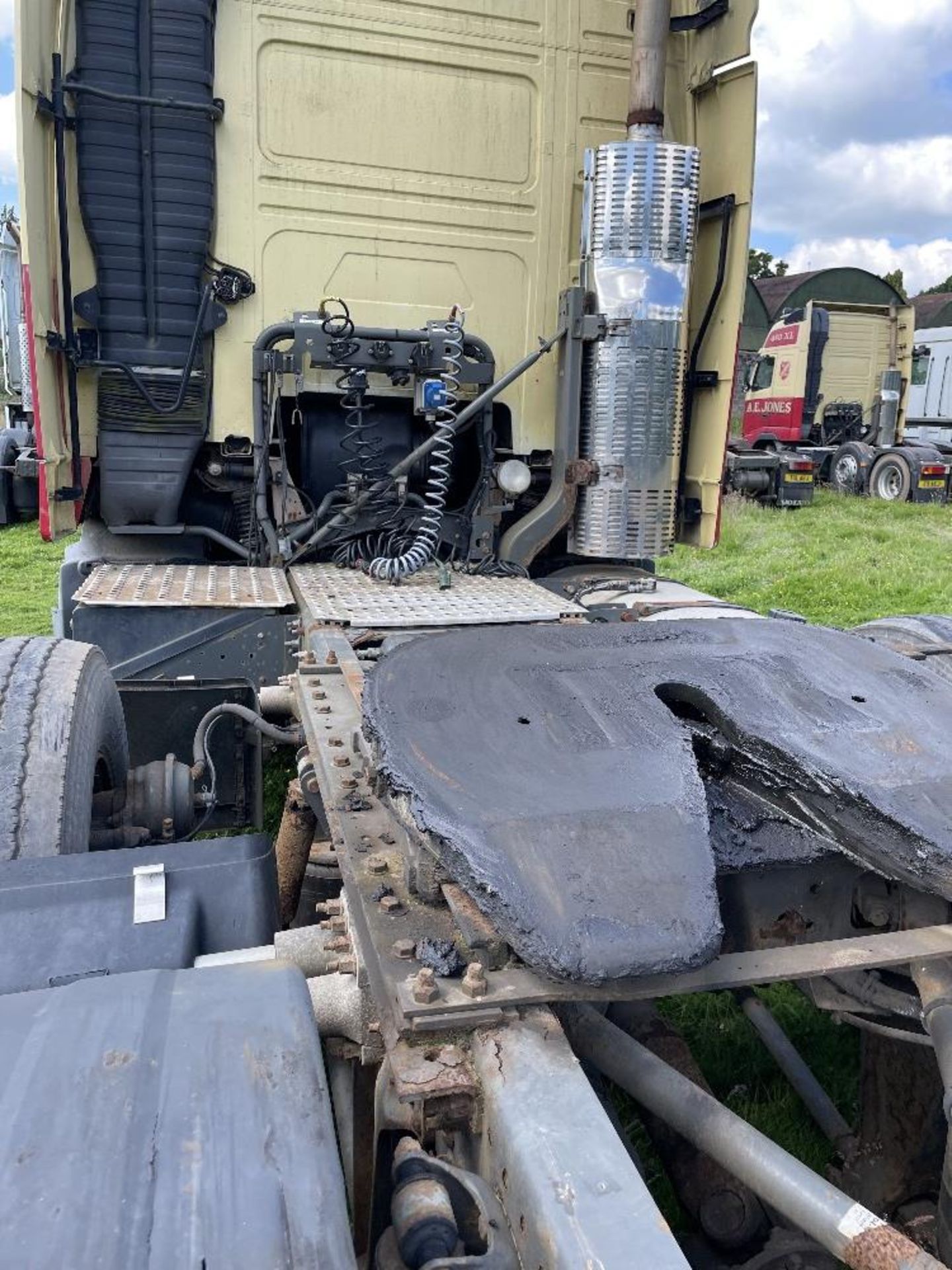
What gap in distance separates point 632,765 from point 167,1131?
2.70ft

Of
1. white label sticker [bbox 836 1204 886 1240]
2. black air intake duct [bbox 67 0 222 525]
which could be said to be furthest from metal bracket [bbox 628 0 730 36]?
white label sticker [bbox 836 1204 886 1240]

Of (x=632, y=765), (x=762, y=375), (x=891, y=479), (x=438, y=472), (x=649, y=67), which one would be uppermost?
(x=649, y=67)

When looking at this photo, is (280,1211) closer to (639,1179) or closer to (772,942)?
(639,1179)

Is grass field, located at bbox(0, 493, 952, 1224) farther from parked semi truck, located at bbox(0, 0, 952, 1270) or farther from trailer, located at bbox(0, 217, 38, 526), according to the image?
trailer, located at bbox(0, 217, 38, 526)

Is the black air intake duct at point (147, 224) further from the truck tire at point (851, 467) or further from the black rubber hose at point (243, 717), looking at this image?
the truck tire at point (851, 467)

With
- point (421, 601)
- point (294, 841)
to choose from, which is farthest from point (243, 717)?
point (421, 601)

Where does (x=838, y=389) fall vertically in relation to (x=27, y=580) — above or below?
above

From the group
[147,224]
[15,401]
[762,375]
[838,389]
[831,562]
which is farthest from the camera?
[762,375]

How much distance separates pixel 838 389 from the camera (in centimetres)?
1891

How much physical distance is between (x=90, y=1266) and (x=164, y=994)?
1.24 ft

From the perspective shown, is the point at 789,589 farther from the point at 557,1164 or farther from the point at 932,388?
the point at 932,388

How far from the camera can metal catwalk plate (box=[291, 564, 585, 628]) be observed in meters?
3.36

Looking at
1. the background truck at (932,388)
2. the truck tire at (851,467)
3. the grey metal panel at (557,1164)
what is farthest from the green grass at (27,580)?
the background truck at (932,388)

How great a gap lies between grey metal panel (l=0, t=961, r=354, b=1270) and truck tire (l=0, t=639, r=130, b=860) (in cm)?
96
